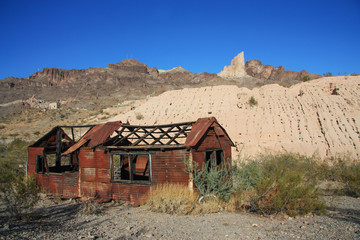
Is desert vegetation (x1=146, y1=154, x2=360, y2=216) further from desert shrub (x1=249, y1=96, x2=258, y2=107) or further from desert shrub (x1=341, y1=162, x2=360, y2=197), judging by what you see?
desert shrub (x1=249, y1=96, x2=258, y2=107)

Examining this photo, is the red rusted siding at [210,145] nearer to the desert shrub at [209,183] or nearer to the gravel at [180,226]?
the desert shrub at [209,183]

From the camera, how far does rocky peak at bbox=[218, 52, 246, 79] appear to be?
323ft

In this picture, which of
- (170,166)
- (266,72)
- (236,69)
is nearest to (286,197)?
(170,166)

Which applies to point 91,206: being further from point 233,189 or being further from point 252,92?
point 252,92

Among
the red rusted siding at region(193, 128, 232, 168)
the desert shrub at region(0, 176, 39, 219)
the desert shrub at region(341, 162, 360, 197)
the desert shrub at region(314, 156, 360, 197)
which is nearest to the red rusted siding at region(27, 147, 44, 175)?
the desert shrub at region(0, 176, 39, 219)

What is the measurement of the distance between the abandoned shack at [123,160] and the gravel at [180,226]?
58.6 inches

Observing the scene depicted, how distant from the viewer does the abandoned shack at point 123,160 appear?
9461 millimetres

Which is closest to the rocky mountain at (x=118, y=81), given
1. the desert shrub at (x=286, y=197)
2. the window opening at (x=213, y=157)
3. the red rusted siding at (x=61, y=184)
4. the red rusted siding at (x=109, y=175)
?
the red rusted siding at (x=61, y=184)

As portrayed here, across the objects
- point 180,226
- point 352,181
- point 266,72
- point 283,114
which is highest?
point 266,72

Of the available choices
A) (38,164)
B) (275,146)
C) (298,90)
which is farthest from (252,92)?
(38,164)

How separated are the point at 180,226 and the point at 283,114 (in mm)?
19114

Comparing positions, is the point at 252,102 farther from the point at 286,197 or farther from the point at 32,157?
the point at 32,157

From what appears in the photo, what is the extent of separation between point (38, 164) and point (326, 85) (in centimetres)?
2565

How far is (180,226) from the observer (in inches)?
274
